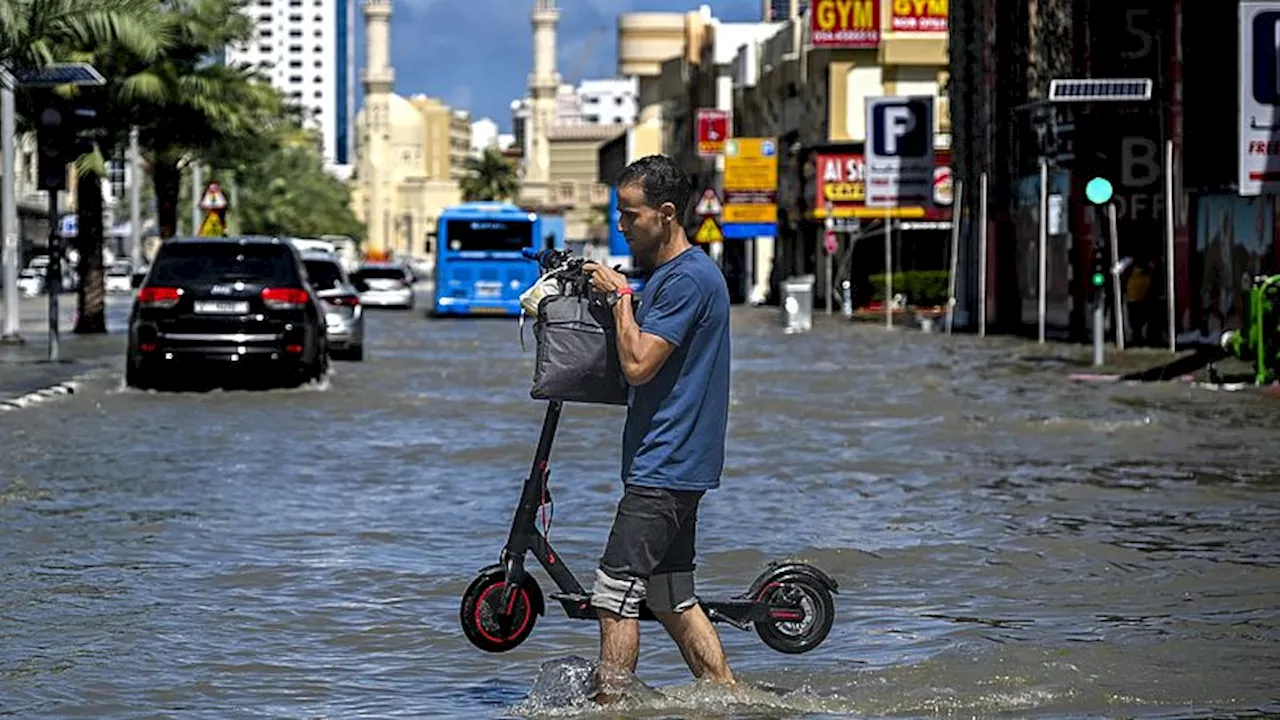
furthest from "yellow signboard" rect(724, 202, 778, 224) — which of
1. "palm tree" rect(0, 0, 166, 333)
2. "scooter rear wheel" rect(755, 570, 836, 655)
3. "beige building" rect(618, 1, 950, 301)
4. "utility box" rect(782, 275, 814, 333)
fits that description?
"scooter rear wheel" rect(755, 570, 836, 655)

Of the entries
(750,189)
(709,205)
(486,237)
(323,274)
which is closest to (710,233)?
(709,205)

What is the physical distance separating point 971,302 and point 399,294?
24.0 metres

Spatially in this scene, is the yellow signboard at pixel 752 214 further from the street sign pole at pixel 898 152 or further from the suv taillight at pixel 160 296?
the suv taillight at pixel 160 296

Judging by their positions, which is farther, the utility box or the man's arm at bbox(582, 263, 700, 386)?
the utility box

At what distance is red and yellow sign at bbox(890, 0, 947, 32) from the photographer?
8169 cm

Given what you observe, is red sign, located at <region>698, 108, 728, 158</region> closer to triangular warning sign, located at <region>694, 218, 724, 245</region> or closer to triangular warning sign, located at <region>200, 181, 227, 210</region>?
triangular warning sign, located at <region>694, 218, 724, 245</region>

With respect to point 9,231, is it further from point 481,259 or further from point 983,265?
point 481,259

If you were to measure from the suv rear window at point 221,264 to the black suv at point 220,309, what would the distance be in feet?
0.03

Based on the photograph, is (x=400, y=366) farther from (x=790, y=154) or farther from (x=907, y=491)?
(x=790, y=154)

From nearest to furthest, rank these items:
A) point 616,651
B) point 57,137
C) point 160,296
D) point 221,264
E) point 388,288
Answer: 1. point 616,651
2. point 160,296
3. point 221,264
4. point 57,137
5. point 388,288

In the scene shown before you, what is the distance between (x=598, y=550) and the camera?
13586 millimetres

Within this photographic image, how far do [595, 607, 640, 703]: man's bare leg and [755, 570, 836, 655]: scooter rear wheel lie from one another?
65 centimetres

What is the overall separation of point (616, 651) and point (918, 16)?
75408 mm

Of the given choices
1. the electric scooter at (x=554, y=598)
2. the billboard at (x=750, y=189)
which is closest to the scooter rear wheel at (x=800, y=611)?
the electric scooter at (x=554, y=598)
